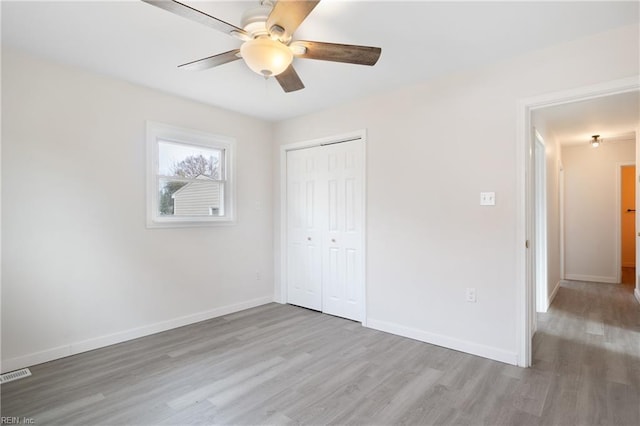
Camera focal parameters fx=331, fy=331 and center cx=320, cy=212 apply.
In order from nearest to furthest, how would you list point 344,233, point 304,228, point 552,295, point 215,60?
point 215,60 → point 344,233 → point 304,228 → point 552,295

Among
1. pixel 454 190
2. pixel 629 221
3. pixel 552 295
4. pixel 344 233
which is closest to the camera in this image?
pixel 454 190

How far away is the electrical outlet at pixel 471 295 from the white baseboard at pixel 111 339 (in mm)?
2678

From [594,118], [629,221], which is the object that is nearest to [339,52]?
[594,118]

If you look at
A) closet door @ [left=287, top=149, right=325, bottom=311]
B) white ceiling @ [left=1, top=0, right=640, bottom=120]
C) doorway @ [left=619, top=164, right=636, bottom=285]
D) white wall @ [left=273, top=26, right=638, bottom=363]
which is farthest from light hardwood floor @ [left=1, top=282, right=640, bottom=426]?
doorway @ [left=619, top=164, right=636, bottom=285]

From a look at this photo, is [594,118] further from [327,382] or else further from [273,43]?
[327,382]

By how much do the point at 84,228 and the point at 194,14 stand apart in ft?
7.50

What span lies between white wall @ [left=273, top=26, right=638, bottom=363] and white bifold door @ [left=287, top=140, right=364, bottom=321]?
220mm

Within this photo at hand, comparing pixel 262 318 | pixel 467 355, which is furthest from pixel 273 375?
pixel 467 355

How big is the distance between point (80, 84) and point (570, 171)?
742 centimetres

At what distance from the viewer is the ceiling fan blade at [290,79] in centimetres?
234

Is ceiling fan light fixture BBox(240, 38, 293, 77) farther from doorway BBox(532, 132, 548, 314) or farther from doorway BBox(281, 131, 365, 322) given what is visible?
doorway BBox(532, 132, 548, 314)

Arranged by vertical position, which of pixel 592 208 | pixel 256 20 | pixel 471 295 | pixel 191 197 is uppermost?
pixel 256 20

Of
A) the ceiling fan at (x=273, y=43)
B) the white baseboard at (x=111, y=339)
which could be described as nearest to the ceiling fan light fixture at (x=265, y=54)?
the ceiling fan at (x=273, y=43)

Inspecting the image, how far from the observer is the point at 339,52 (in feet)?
6.58
